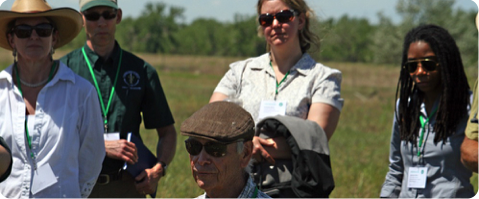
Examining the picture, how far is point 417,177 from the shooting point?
4.26 metres

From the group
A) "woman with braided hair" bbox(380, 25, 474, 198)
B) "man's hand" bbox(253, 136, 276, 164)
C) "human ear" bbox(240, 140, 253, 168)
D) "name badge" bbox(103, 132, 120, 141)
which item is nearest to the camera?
"human ear" bbox(240, 140, 253, 168)

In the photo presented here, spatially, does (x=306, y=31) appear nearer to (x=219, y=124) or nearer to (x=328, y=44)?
(x=219, y=124)

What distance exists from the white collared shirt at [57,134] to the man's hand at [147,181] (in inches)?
20.7

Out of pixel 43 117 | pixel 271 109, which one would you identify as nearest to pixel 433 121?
pixel 271 109

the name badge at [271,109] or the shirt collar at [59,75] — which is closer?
the shirt collar at [59,75]

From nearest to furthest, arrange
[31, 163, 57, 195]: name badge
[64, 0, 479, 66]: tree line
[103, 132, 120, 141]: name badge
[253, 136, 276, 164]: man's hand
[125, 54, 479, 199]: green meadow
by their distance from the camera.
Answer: [31, 163, 57, 195]: name badge → [253, 136, 276, 164]: man's hand → [103, 132, 120, 141]: name badge → [125, 54, 479, 199]: green meadow → [64, 0, 479, 66]: tree line

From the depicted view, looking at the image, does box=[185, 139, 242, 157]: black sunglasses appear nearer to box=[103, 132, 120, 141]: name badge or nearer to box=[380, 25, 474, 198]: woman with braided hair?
box=[103, 132, 120, 141]: name badge

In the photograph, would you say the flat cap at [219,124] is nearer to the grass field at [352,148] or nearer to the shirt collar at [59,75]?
the shirt collar at [59,75]

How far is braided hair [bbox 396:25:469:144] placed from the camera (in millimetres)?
4219

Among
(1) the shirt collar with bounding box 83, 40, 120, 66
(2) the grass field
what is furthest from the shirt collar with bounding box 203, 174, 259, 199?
(2) the grass field

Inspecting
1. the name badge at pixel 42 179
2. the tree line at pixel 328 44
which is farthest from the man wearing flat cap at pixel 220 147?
the tree line at pixel 328 44

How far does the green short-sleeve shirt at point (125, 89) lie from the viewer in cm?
455

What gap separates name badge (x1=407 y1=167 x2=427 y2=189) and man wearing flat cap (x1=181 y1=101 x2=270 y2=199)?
174cm

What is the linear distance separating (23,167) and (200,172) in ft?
4.80
